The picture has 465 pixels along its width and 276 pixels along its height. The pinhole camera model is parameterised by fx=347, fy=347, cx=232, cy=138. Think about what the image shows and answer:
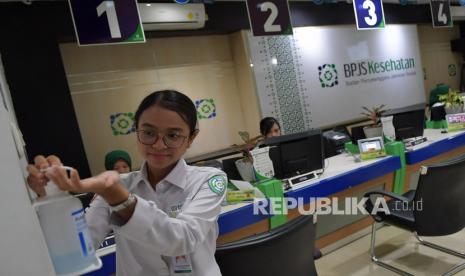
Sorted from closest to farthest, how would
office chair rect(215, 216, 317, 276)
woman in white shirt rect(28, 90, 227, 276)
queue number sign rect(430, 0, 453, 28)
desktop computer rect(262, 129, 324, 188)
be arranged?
woman in white shirt rect(28, 90, 227, 276)
office chair rect(215, 216, 317, 276)
desktop computer rect(262, 129, 324, 188)
queue number sign rect(430, 0, 453, 28)

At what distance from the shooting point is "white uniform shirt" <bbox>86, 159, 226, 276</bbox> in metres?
0.91

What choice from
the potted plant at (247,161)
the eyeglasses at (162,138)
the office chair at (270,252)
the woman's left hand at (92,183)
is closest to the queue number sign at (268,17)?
the potted plant at (247,161)

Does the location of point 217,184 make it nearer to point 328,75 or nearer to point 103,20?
point 103,20

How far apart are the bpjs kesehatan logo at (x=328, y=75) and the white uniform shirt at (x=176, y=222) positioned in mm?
4704

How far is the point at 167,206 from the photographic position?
1.07 meters

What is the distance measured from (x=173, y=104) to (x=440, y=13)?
5.75 metres

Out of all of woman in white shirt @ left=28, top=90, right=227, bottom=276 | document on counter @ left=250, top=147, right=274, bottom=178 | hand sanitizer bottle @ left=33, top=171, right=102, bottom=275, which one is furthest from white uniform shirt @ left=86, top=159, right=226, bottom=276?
document on counter @ left=250, top=147, right=274, bottom=178

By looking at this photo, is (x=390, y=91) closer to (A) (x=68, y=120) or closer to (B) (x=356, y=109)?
(B) (x=356, y=109)

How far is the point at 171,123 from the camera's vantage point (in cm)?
98

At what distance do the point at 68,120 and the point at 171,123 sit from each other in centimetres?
299

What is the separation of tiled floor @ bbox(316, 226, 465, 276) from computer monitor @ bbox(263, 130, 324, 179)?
2.71 feet

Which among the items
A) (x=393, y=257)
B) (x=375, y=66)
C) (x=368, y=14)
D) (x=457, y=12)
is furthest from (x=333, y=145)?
(x=457, y=12)

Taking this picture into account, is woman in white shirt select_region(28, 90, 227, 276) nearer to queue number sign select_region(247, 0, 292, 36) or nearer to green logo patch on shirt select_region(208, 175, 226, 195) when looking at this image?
green logo patch on shirt select_region(208, 175, 226, 195)

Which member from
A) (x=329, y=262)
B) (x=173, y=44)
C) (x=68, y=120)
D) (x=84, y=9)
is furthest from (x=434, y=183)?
(x=173, y=44)
